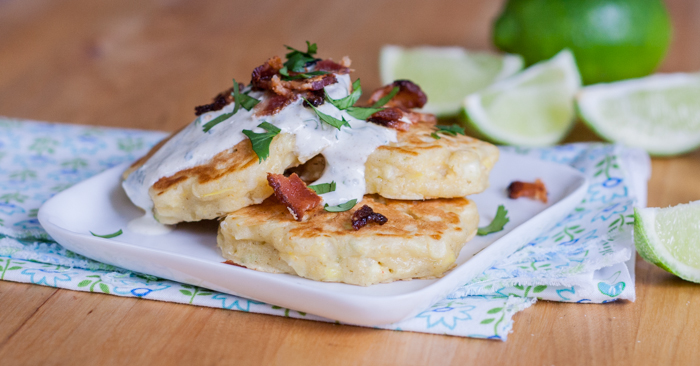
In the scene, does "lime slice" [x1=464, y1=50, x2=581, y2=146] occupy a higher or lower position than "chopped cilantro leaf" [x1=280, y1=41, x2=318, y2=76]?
lower

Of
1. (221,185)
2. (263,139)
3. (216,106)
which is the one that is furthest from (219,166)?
(216,106)

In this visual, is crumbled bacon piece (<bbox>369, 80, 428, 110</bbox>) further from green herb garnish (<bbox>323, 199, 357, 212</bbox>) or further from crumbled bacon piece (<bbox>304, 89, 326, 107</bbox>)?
Answer: green herb garnish (<bbox>323, 199, 357, 212</bbox>)

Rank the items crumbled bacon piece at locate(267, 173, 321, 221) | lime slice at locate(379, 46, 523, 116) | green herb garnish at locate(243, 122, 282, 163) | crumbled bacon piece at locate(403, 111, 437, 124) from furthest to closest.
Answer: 1. lime slice at locate(379, 46, 523, 116)
2. crumbled bacon piece at locate(403, 111, 437, 124)
3. green herb garnish at locate(243, 122, 282, 163)
4. crumbled bacon piece at locate(267, 173, 321, 221)

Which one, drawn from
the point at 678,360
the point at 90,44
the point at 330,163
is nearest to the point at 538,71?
the point at 330,163

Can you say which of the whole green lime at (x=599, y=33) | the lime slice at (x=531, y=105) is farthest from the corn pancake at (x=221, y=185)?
the whole green lime at (x=599, y=33)

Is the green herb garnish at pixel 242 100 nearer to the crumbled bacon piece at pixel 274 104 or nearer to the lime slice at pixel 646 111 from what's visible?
the crumbled bacon piece at pixel 274 104

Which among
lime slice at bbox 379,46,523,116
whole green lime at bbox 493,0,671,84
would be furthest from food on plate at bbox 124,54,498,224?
whole green lime at bbox 493,0,671,84
